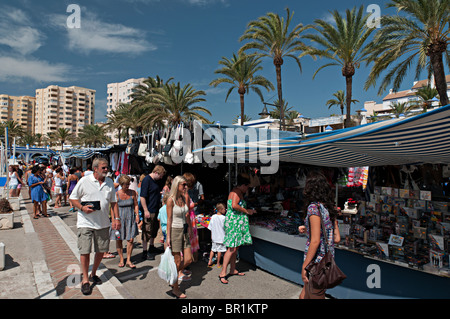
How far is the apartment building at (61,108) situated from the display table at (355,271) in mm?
119309

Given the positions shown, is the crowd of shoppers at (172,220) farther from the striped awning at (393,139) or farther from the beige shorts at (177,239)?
the striped awning at (393,139)

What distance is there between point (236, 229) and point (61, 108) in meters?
129

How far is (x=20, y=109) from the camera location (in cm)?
11950

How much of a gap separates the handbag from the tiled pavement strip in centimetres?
259

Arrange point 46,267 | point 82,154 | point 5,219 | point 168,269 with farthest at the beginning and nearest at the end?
point 82,154, point 5,219, point 46,267, point 168,269

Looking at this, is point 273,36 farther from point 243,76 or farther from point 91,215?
point 91,215

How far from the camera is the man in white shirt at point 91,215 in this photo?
3.72m

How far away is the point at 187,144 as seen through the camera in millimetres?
6754

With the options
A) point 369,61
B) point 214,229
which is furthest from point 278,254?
point 369,61

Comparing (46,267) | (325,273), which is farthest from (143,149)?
(325,273)

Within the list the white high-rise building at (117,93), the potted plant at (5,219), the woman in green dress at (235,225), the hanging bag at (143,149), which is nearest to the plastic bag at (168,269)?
the woman in green dress at (235,225)
